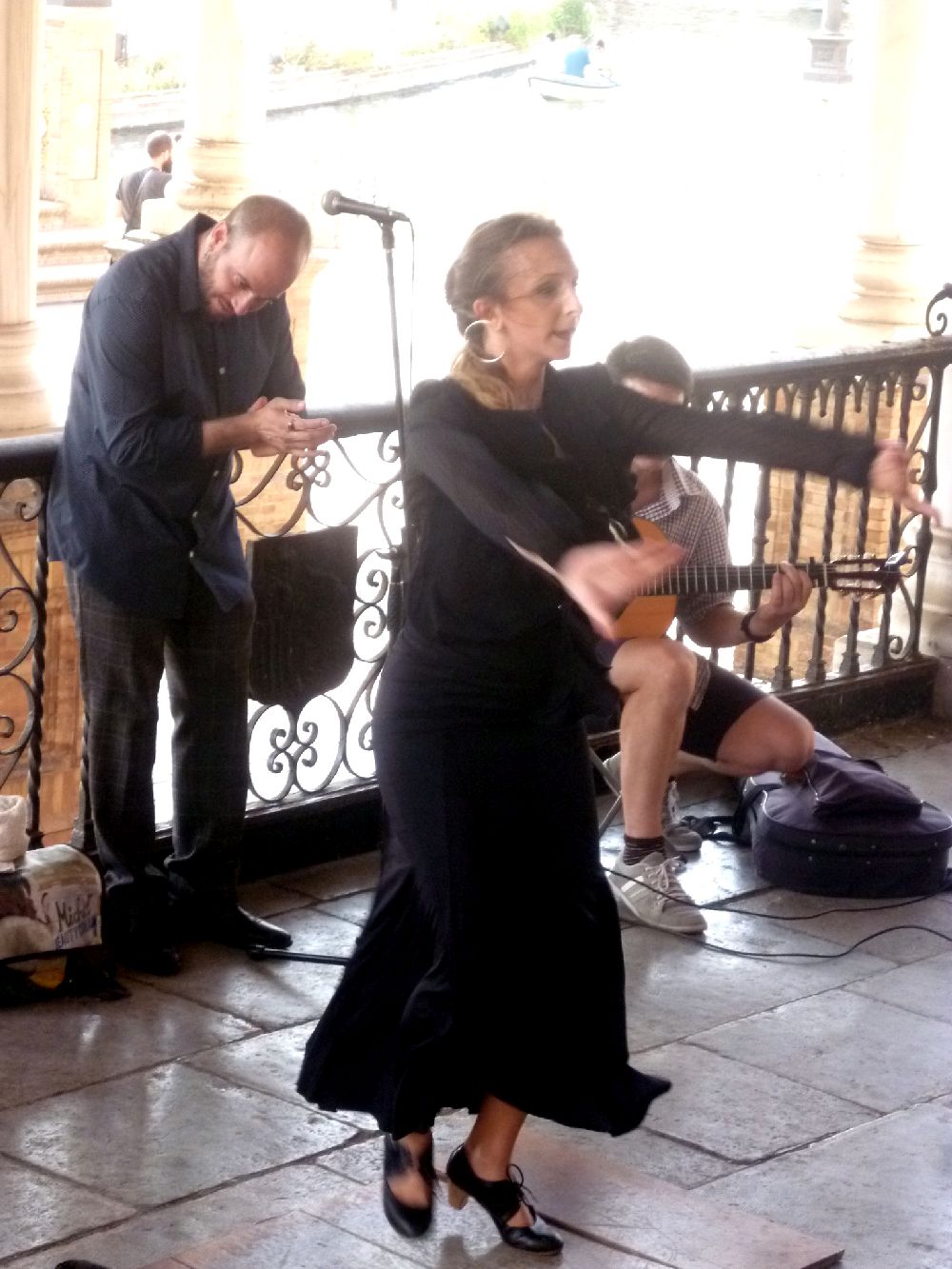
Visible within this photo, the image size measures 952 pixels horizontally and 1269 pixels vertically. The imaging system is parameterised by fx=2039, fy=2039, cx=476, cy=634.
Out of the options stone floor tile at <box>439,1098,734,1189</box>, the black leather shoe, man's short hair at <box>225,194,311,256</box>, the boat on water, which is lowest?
stone floor tile at <box>439,1098,734,1189</box>

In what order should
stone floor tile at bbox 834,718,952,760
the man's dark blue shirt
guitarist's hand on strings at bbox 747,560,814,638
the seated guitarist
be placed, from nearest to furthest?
the man's dark blue shirt, guitarist's hand on strings at bbox 747,560,814,638, the seated guitarist, stone floor tile at bbox 834,718,952,760

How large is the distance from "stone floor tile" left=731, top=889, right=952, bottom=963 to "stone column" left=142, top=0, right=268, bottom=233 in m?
8.30

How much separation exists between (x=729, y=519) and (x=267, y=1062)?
2722 mm

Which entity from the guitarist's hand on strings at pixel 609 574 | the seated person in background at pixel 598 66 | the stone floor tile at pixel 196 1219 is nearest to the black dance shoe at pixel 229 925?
the stone floor tile at pixel 196 1219

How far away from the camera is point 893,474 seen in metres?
3.10

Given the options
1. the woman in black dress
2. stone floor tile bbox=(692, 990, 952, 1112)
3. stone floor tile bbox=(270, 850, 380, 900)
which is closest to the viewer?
the woman in black dress

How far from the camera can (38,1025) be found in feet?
13.8

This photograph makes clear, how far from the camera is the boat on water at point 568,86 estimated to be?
40.5 meters

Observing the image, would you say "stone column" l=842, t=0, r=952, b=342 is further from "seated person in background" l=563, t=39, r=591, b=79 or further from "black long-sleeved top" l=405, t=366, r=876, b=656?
"seated person in background" l=563, t=39, r=591, b=79

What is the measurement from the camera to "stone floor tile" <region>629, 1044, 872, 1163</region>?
383cm

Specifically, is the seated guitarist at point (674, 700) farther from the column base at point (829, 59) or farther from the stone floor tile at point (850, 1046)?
the column base at point (829, 59)

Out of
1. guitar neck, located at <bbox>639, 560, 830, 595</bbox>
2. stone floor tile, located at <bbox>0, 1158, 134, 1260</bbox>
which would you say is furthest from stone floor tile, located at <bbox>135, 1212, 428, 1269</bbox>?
guitar neck, located at <bbox>639, 560, 830, 595</bbox>

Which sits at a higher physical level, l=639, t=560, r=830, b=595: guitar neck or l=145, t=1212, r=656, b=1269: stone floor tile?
l=639, t=560, r=830, b=595: guitar neck

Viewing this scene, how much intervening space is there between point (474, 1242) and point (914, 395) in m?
4.39
